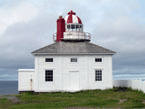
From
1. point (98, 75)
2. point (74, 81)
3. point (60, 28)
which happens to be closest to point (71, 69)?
point (74, 81)

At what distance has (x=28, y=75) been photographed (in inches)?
1193

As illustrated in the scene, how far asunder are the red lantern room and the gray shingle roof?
1.06 metres

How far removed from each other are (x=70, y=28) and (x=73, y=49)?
4378mm

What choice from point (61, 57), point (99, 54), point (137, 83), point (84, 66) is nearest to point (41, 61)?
point (61, 57)

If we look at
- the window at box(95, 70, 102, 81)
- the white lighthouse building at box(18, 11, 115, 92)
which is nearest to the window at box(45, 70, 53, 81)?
the white lighthouse building at box(18, 11, 115, 92)

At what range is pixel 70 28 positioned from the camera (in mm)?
32438

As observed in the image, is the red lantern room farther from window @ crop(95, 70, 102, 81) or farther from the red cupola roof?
window @ crop(95, 70, 102, 81)

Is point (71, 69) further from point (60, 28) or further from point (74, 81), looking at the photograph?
point (60, 28)

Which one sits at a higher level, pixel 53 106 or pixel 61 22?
pixel 61 22

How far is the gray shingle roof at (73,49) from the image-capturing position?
1116 inches

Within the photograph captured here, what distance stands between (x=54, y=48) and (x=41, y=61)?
2317mm

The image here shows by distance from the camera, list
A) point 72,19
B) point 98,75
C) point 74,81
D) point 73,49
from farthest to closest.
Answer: point 72,19 → point 73,49 → point 98,75 → point 74,81

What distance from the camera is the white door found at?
92.1 feet

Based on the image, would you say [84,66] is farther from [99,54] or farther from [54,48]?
[54,48]
